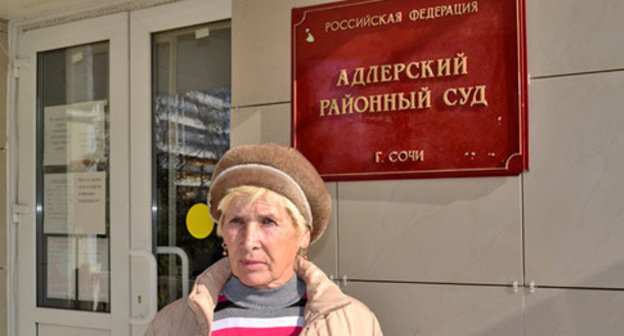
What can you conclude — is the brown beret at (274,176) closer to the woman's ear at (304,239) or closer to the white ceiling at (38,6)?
the woman's ear at (304,239)

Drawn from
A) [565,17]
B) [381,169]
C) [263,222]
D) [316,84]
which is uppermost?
[565,17]

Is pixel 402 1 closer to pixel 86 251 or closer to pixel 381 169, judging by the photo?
pixel 381 169

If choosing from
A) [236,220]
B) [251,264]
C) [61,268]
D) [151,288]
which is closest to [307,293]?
[251,264]

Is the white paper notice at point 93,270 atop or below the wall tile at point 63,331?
atop

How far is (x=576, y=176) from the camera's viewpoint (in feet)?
7.81

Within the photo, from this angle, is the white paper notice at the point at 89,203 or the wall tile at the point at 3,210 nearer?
the white paper notice at the point at 89,203

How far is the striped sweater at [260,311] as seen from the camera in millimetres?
1816

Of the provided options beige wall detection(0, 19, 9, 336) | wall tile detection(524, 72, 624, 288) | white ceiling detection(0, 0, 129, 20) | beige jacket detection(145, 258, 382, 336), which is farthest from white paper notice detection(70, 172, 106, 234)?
wall tile detection(524, 72, 624, 288)

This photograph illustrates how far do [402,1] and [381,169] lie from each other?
0.76 meters

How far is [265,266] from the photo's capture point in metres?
1.79

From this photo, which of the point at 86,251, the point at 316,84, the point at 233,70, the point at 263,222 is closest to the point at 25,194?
the point at 86,251

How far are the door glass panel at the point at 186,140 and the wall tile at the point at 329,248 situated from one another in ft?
2.56

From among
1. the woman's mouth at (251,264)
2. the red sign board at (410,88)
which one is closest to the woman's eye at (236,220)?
the woman's mouth at (251,264)

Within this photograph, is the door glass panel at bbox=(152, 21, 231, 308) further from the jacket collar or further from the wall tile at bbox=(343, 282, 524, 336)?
the jacket collar
